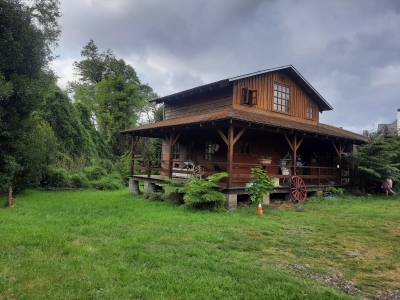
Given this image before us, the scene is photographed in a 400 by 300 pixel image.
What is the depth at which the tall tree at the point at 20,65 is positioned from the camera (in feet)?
32.8

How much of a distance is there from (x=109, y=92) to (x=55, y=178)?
18.6m

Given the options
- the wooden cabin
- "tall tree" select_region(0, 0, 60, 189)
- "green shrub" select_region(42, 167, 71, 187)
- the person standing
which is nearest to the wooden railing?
the wooden cabin

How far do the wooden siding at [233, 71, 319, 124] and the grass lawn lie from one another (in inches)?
252

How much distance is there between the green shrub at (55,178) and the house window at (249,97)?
1139 centimetres

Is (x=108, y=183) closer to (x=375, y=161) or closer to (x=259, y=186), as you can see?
(x=259, y=186)

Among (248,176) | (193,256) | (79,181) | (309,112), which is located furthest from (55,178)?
(309,112)

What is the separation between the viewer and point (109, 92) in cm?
3291

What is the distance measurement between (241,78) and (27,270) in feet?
36.0

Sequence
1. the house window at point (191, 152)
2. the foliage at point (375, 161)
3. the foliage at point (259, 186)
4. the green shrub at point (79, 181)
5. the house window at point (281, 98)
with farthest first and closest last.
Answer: the green shrub at point (79, 181) → the house window at point (191, 152) → the house window at point (281, 98) → the foliage at point (375, 161) → the foliage at point (259, 186)

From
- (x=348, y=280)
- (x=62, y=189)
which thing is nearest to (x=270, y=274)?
(x=348, y=280)

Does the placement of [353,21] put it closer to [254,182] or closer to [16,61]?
[254,182]

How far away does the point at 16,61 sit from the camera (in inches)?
405

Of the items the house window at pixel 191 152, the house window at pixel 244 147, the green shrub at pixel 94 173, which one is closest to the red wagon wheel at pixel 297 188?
the house window at pixel 244 147

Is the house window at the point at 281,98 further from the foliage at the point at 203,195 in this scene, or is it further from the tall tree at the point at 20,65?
the tall tree at the point at 20,65
